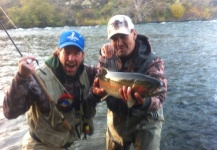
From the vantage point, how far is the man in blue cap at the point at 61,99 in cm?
346

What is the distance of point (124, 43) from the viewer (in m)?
3.96

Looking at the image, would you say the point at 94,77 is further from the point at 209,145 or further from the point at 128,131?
the point at 209,145

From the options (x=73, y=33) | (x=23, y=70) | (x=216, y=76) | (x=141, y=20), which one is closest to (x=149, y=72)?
(x=73, y=33)

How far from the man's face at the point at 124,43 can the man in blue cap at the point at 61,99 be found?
542mm

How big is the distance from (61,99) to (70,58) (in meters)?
0.54

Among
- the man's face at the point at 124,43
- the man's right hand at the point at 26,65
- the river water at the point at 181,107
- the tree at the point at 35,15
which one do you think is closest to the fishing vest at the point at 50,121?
the man's right hand at the point at 26,65

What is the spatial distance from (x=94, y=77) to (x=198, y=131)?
159 inches

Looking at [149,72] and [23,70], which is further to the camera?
[149,72]

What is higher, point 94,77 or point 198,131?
point 94,77

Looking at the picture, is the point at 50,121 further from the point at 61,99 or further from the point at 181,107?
the point at 181,107

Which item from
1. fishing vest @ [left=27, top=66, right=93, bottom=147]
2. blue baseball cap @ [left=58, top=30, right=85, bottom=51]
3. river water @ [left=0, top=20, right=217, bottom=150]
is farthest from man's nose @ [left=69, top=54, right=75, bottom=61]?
river water @ [left=0, top=20, right=217, bottom=150]

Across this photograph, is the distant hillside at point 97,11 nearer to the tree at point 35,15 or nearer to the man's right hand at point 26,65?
the tree at point 35,15

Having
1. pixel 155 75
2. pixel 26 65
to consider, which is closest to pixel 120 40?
pixel 155 75

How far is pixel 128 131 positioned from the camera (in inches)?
169
